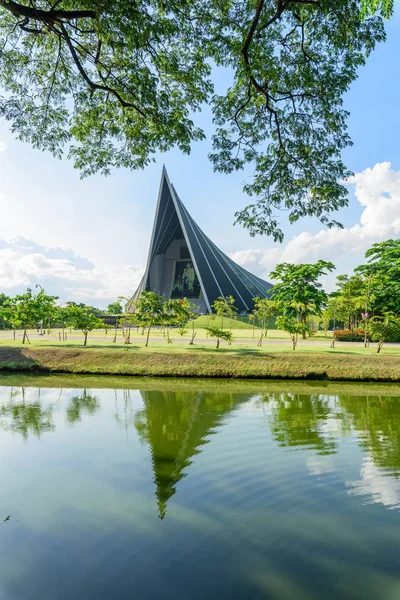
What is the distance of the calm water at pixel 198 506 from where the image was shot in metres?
2.37

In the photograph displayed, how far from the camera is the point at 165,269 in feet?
154

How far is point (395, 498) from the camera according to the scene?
3.46m

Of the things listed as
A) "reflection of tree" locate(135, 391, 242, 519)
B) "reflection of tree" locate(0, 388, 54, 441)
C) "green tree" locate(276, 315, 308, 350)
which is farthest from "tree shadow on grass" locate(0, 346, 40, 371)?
"green tree" locate(276, 315, 308, 350)

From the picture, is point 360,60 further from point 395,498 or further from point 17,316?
point 17,316

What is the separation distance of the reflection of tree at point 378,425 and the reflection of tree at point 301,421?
423mm

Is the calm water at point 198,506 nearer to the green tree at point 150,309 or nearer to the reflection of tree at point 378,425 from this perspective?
the reflection of tree at point 378,425

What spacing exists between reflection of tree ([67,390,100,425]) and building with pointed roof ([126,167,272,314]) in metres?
26.0

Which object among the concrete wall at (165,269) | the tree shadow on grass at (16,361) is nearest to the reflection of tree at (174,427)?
the tree shadow on grass at (16,361)

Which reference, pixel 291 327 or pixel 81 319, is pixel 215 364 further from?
pixel 81 319

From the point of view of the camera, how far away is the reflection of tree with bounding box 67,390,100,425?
6398 millimetres

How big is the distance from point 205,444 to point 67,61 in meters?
6.13

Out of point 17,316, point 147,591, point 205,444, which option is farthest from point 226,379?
point 17,316

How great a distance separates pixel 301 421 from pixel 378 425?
115 centimetres

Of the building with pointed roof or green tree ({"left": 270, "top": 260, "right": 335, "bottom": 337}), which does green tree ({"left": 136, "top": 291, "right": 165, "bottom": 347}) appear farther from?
the building with pointed roof
